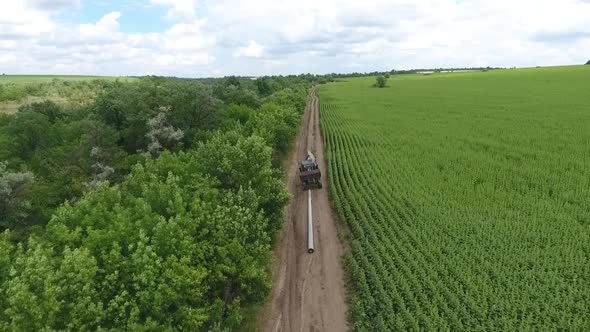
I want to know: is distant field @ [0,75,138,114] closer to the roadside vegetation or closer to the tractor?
the roadside vegetation

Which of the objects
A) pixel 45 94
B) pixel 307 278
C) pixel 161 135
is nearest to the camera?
pixel 307 278

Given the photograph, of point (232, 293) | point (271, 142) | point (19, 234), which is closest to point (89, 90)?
point (271, 142)

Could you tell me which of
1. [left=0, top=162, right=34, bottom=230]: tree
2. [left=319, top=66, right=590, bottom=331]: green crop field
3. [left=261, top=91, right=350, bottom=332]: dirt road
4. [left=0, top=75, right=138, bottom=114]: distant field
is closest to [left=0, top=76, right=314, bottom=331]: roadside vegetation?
[left=0, top=162, right=34, bottom=230]: tree

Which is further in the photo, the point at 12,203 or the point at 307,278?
the point at 12,203

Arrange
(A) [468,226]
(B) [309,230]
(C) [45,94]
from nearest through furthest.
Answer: (A) [468,226]
(B) [309,230]
(C) [45,94]

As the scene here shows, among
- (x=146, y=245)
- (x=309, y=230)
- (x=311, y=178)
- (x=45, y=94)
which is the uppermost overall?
(x=45, y=94)

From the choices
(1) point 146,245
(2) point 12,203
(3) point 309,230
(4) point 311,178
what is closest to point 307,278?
(3) point 309,230

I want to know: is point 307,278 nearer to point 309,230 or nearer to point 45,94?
point 309,230

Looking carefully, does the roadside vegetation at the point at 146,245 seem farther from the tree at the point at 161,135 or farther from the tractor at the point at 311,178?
the tractor at the point at 311,178
